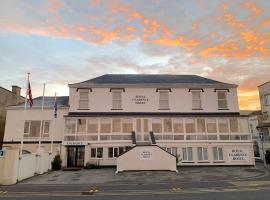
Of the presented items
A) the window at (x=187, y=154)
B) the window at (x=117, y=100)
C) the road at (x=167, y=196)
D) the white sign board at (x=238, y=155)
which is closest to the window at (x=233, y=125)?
the white sign board at (x=238, y=155)

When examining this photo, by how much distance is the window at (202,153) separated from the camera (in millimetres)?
26522

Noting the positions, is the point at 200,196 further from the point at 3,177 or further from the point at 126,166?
the point at 3,177

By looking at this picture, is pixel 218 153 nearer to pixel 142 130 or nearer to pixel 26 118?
pixel 142 130

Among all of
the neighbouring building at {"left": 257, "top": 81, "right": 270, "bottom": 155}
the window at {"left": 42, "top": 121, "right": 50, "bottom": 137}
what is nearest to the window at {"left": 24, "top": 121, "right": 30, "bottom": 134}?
the window at {"left": 42, "top": 121, "right": 50, "bottom": 137}

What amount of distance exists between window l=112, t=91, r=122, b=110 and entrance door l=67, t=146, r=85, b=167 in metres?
6.21

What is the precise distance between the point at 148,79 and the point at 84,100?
30.1 feet

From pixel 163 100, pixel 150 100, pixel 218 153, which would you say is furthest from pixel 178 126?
pixel 218 153

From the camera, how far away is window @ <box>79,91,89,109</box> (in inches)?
1118

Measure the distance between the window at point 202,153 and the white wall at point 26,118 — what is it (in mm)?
16030

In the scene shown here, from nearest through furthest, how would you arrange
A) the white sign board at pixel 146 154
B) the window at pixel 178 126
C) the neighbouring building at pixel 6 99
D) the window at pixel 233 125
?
1. the white sign board at pixel 146 154
2. the window at pixel 178 126
3. the window at pixel 233 125
4. the neighbouring building at pixel 6 99

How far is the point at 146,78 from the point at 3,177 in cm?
2123

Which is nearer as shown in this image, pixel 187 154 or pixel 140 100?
pixel 187 154

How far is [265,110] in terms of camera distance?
37.3m

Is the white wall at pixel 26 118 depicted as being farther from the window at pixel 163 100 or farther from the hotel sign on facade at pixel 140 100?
the window at pixel 163 100
